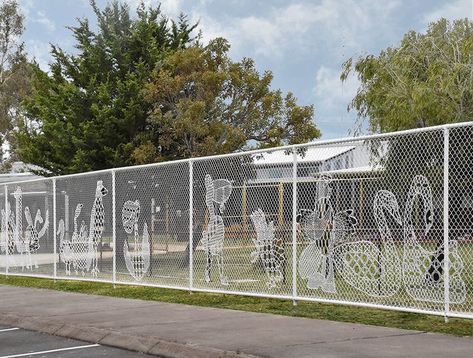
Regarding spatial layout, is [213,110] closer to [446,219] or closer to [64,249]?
[64,249]

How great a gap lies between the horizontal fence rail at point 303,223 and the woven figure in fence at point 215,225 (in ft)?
0.08

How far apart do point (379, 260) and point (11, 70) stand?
4963cm

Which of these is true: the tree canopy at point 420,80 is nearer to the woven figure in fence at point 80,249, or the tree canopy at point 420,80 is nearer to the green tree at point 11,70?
the woven figure in fence at point 80,249

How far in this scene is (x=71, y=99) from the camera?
25438 millimetres

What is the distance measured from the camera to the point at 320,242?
11.1m

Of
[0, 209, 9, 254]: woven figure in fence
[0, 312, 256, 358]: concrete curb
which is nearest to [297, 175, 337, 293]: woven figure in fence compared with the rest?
[0, 312, 256, 358]: concrete curb

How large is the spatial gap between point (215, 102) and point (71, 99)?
15.8ft

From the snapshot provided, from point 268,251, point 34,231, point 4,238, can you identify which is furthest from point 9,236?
point 268,251

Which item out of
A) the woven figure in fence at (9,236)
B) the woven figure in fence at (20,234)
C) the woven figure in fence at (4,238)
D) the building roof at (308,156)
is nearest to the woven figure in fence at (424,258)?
the building roof at (308,156)

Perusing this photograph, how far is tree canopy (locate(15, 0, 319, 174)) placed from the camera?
2359 cm

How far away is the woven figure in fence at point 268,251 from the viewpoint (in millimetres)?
11883

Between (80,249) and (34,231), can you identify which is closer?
(80,249)

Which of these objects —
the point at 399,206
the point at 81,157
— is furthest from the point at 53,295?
the point at 81,157

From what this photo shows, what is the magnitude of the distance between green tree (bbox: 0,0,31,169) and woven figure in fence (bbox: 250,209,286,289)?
4409cm
